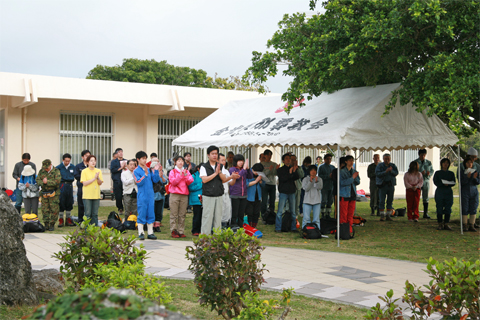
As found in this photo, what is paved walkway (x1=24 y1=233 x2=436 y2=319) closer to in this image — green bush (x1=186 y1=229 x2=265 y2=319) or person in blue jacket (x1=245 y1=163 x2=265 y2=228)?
green bush (x1=186 y1=229 x2=265 y2=319)

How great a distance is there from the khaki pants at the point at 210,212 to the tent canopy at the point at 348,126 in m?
1.89

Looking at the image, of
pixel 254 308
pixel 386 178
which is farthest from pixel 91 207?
pixel 386 178

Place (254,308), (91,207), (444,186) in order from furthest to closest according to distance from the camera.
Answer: (444,186) → (91,207) → (254,308)

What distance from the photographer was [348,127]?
8859mm

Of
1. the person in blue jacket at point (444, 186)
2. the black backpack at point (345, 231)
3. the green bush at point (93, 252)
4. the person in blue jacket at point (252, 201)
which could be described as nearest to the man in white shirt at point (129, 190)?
the person in blue jacket at point (252, 201)

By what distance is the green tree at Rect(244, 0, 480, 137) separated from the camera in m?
7.39

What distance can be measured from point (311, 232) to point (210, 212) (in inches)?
93.6

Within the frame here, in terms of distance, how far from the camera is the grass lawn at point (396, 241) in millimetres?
8453

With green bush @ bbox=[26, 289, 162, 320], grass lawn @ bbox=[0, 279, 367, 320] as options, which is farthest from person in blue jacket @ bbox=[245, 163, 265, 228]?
green bush @ bbox=[26, 289, 162, 320]

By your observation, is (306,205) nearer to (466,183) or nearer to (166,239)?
(166,239)

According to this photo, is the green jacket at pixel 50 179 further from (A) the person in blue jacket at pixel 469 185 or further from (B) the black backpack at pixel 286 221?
(A) the person in blue jacket at pixel 469 185

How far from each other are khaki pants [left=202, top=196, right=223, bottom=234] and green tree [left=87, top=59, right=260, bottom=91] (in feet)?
90.3

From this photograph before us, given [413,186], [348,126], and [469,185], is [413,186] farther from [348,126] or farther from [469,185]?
[348,126]

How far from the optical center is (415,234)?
10812 mm
